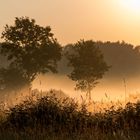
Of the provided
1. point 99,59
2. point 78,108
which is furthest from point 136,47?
point 78,108

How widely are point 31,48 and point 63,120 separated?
74.6 metres

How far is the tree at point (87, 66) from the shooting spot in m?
91.3

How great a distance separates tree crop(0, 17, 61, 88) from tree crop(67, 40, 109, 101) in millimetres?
3859

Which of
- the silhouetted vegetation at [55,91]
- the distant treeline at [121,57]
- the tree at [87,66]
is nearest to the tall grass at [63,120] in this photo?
the silhouetted vegetation at [55,91]

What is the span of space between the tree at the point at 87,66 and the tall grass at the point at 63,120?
69.1 m

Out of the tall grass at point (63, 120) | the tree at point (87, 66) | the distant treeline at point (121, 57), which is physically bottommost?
the tall grass at point (63, 120)

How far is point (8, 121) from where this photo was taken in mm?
19484

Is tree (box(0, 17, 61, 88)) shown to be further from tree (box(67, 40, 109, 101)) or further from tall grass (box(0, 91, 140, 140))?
tall grass (box(0, 91, 140, 140))

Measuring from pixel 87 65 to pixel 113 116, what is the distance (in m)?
74.6

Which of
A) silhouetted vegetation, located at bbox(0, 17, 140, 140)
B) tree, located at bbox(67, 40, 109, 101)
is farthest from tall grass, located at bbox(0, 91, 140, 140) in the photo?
A: tree, located at bbox(67, 40, 109, 101)

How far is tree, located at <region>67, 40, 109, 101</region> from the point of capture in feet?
300

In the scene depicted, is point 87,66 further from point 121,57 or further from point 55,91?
point 121,57

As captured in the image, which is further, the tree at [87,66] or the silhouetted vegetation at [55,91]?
the tree at [87,66]

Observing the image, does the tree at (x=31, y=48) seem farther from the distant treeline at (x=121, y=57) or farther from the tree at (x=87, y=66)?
the distant treeline at (x=121, y=57)
